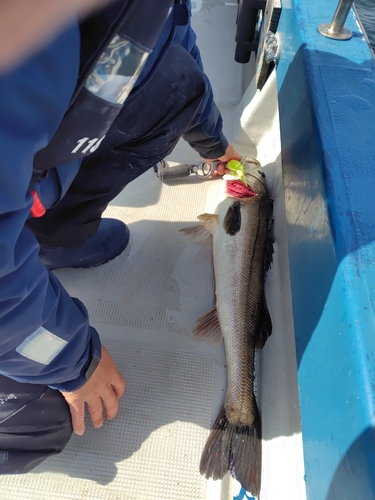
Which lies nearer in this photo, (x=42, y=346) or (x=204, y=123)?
(x=42, y=346)

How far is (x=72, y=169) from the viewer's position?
1.24 metres

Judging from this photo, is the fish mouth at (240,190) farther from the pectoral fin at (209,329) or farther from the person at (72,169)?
the pectoral fin at (209,329)

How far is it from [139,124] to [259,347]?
1227 millimetres

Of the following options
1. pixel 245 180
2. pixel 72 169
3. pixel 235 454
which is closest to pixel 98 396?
pixel 235 454

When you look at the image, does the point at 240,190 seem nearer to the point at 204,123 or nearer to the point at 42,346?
the point at 204,123

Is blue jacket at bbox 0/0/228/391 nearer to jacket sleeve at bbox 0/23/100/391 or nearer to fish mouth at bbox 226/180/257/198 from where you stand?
jacket sleeve at bbox 0/23/100/391

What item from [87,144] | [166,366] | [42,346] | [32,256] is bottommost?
[166,366]

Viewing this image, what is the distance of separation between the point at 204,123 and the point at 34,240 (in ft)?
4.06

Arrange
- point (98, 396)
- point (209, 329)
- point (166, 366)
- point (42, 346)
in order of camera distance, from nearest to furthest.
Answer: point (42, 346) → point (98, 396) → point (166, 366) → point (209, 329)

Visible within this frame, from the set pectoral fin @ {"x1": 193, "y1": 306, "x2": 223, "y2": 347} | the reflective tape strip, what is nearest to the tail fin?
pectoral fin @ {"x1": 193, "y1": 306, "x2": 223, "y2": 347}

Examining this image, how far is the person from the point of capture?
2.23 feet

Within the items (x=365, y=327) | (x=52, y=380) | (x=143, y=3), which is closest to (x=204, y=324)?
(x=52, y=380)

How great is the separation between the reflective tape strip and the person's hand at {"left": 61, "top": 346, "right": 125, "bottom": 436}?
0.28 metres

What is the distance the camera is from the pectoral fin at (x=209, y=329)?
71.9 inches
